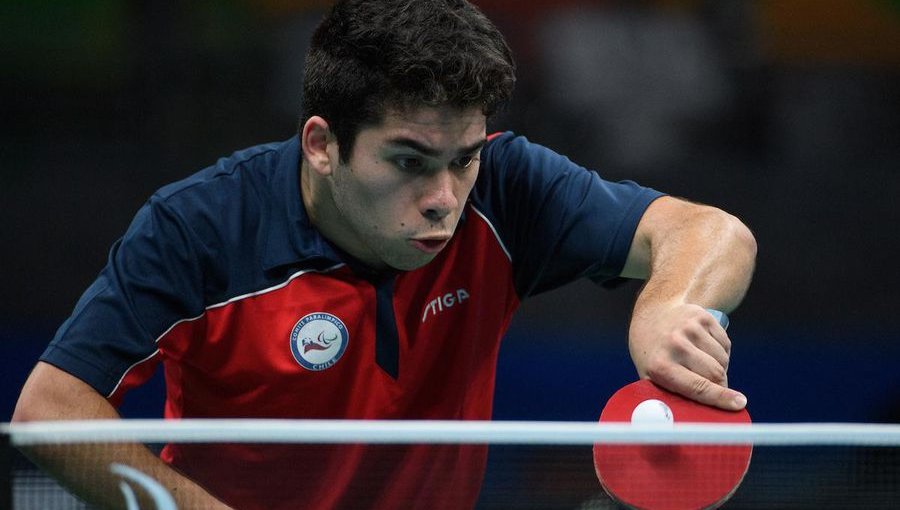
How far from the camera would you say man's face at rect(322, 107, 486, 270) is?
230cm

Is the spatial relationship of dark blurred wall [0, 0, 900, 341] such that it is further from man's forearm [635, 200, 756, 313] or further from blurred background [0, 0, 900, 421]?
man's forearm [635, 200, 756, 313]

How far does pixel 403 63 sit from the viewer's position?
231 cm

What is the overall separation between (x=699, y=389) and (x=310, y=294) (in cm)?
93

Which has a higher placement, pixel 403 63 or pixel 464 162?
pixel 403 63

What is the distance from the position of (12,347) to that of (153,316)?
124 inches

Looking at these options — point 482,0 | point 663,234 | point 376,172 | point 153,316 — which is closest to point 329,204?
point 376,172

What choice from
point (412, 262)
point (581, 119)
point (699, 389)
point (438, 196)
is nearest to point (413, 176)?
point (438, 196)

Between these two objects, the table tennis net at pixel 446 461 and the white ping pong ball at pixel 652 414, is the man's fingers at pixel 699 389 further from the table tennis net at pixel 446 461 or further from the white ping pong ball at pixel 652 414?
the table tennis net at pixel 446 461

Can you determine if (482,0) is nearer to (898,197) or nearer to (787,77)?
(787,77)

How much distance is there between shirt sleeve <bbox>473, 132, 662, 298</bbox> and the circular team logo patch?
1.43ft

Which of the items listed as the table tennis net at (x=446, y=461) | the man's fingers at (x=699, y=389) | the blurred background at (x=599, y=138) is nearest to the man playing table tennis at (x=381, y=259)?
the man's fingers at (x=699, y=389)

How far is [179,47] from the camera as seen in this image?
568 centimetres

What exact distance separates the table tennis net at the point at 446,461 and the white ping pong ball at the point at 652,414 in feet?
0.39

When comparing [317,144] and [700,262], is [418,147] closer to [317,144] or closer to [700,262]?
[317,144]
